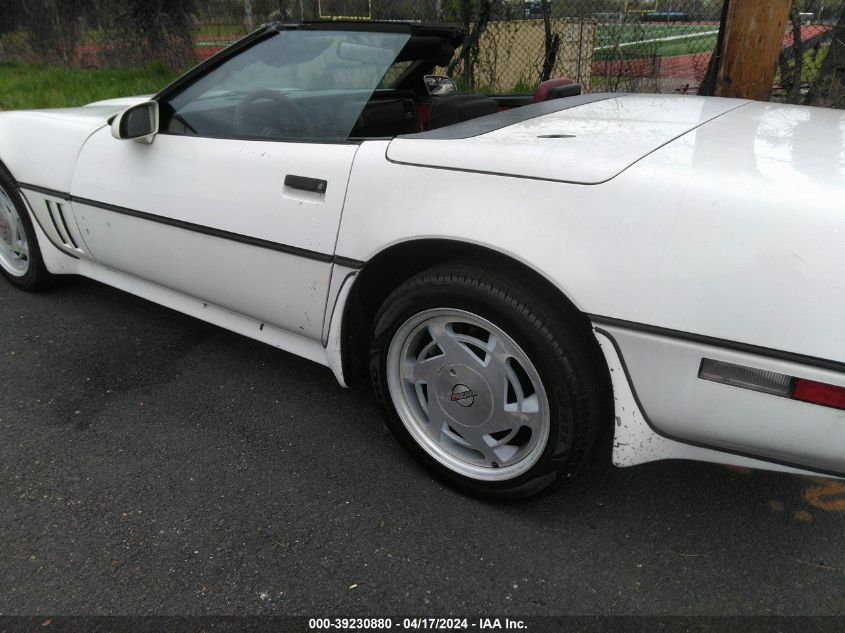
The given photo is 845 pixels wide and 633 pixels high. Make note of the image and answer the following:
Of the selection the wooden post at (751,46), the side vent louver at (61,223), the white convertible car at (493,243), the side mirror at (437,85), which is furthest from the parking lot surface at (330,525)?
the wooden post at (751,46)

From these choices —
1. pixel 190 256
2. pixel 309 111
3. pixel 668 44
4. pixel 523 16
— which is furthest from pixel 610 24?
pixel 190 256

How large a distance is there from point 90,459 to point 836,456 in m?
2.37

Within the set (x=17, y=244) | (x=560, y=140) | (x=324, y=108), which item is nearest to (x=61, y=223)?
(x=17, y=244)

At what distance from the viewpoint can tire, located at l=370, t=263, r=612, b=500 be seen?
1.76 meters

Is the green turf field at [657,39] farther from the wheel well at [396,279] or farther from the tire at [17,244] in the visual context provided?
the tire at [17,244]

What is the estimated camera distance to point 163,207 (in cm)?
258

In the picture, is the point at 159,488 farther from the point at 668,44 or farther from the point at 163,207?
the point at 668,44

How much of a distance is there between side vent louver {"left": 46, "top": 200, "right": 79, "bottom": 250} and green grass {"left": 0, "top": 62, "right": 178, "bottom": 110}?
Answer: 21.9 ft

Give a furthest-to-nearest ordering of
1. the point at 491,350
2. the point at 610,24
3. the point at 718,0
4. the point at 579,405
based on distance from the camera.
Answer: the point at 610,24
the point at 718,0
the point at 491,350
the point at 579,405

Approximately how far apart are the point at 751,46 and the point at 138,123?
3.22 metres

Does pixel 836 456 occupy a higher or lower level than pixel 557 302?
lower

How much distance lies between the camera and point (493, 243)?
176 centimetres

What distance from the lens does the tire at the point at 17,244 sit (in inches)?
132

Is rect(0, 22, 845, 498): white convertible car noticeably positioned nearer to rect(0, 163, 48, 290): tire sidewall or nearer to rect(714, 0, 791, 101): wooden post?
rect(0, 163, 48, 290): tire sidewall
